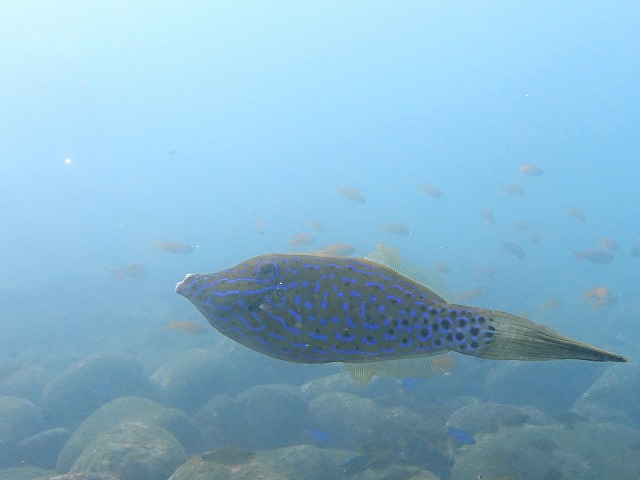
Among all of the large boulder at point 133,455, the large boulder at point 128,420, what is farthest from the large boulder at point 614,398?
the large boulder at point 133,455

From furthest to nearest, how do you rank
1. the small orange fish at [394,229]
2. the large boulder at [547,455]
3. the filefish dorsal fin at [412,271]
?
the small orange fish at [394,229] < the large boulder at [547,455] < the filefish dorsal fin at [412,271]

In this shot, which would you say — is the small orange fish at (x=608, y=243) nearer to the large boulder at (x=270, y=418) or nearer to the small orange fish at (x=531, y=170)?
the small orange fish at (x=531, y=170)

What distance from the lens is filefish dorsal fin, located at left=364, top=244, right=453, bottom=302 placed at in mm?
2186

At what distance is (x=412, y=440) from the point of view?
753cm

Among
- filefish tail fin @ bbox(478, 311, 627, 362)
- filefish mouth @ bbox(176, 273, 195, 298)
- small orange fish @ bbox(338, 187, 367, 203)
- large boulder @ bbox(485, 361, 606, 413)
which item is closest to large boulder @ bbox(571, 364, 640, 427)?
large boulder @ bbox(485, 361, 606, 413)

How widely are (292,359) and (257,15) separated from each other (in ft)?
501

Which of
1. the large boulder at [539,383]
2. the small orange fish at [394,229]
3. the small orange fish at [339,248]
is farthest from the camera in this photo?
the small orange fish at [394,229]

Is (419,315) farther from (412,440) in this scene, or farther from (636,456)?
(636,456)

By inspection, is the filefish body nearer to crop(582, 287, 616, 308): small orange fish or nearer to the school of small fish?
the school of small fish

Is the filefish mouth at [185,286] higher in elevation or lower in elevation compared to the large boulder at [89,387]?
higher

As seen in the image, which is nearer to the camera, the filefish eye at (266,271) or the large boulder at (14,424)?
the filefish eye at (266,271)

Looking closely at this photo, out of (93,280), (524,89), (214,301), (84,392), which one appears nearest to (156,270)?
(93,280)

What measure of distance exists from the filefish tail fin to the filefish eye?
0.96 meters

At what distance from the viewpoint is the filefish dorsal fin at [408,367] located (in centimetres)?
204
